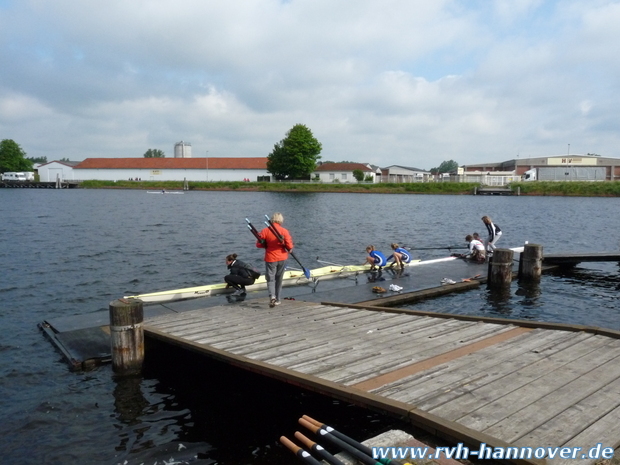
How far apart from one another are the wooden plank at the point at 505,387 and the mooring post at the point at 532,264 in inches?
469

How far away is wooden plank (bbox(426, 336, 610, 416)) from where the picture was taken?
16.5ft

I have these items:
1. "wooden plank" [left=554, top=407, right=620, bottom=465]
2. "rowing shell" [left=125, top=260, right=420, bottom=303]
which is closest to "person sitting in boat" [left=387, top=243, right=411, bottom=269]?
"rowing shell" [left=125, top=260, right=420, bottom=303]

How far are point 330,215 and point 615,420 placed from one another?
4352cm

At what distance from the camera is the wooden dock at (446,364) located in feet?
15.5

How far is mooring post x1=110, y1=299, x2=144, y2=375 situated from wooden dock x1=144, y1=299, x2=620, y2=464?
0.40 meters

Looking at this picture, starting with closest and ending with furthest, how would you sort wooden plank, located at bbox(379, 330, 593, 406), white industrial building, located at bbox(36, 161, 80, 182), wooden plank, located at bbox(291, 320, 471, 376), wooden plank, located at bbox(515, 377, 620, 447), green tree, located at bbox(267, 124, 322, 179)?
wooden plank, located at bbox(515, 377, 620, 447), wooden plank, located at bbox(379, 330, 593, 406), wooden plank, located at bbox(291, 320, 471, 376), green tree, located at bbox(267, 124, 322, 179), white industrial building, located at bbox(36, 161, 80, 182)

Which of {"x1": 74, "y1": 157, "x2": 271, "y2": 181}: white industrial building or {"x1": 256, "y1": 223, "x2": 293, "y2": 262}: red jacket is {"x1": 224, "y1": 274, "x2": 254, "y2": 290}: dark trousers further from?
{"x1": 74, "y1": 157, "x2": 271, "y2": 181}: white industrial building

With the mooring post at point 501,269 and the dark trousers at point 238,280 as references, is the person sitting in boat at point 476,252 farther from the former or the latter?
the dark trousers at point 238,280

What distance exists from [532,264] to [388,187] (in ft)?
261

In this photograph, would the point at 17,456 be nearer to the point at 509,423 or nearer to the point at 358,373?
the point at 358,373

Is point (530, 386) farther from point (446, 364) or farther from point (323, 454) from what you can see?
point (323, 454)

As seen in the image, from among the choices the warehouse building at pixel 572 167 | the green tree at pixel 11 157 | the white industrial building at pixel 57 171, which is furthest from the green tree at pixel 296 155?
the green tree at pixel 11 157

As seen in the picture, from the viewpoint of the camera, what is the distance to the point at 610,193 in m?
83.5

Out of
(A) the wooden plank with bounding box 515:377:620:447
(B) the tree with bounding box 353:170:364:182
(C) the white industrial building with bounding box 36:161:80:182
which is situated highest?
(C) the white industrial building with bounding box 36:161:80:182
